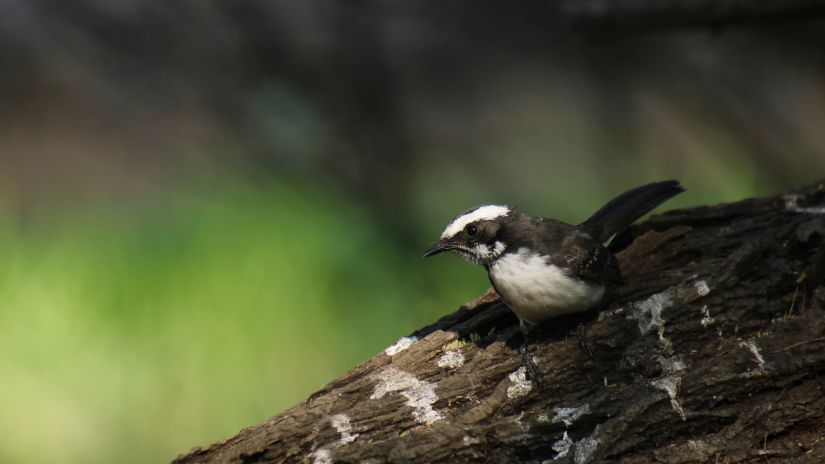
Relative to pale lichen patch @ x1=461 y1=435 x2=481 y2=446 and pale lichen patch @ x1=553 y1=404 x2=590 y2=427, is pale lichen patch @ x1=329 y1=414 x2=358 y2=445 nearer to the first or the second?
pale lichen patch @ x1=461 y1=435 x2=481 y2=446

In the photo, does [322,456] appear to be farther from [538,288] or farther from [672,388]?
[672,388]

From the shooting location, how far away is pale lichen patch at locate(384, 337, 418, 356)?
413 centimetres

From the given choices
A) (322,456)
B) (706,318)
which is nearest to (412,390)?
(322,456)

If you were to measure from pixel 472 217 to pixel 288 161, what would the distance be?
3597 millimetres

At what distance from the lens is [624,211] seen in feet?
15.3

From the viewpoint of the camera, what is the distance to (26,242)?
6.29 meters

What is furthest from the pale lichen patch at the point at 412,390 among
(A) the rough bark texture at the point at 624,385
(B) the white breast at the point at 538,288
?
(B) the white breast at the point at 538,288

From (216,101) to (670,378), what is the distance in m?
5.39

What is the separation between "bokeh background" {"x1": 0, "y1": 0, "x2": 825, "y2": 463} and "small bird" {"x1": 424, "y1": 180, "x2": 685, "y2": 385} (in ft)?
6.26

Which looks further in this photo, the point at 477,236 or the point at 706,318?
the point at 477,236

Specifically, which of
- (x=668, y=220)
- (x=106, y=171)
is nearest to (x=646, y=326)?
(x=668, y=220)

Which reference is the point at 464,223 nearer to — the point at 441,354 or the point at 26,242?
the point at 441,354

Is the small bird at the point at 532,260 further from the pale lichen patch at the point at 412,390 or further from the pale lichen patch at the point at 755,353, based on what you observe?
the pale lichen patch at the point at 755,353

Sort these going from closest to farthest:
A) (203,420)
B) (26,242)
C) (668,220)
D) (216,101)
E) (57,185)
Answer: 1. (668,220)
2. (203,420)
3. (26,242)
4. (57,185)
5. (216,101)
